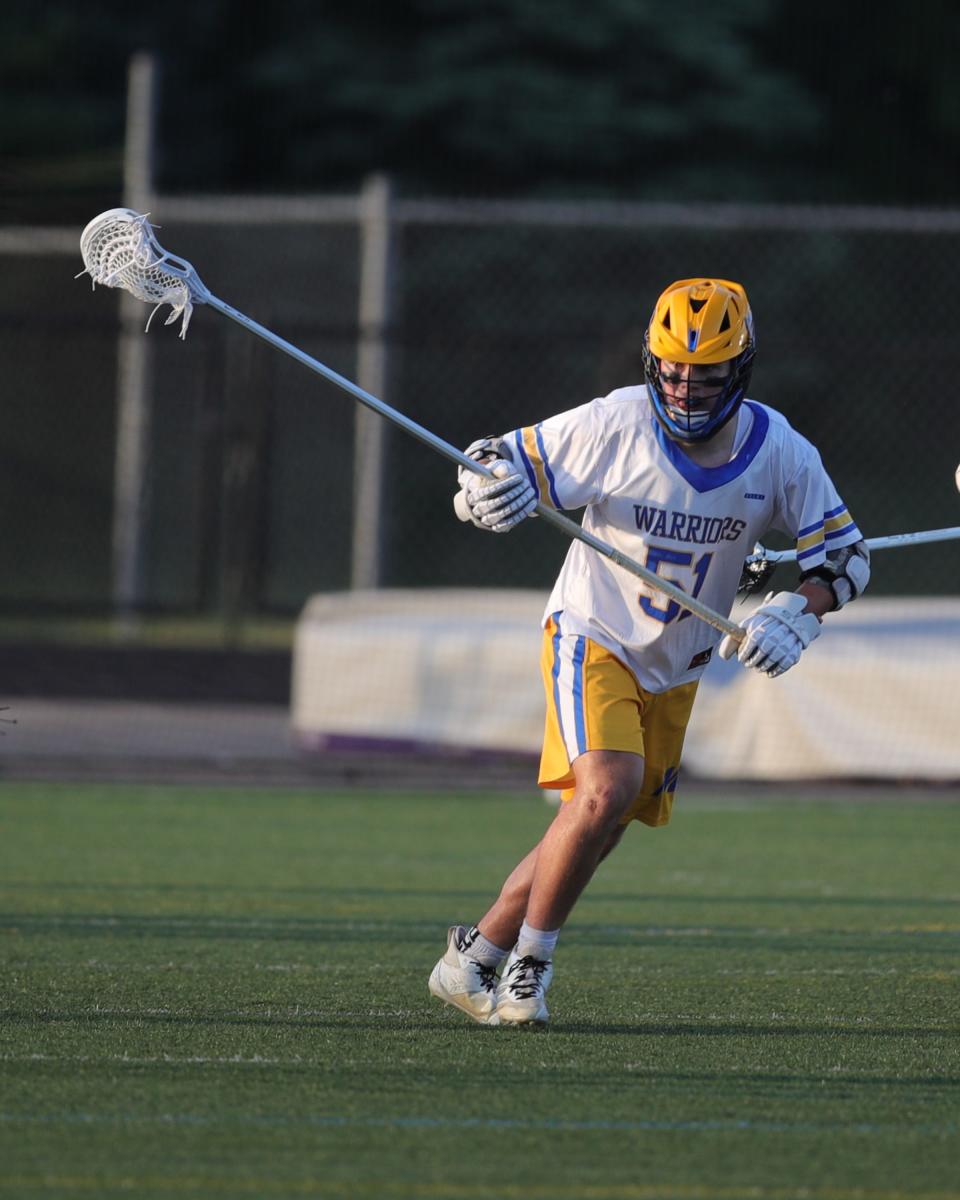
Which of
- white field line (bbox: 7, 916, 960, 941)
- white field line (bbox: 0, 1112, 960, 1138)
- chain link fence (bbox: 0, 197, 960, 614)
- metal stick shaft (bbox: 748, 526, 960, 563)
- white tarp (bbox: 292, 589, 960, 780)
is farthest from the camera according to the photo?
chain link fence (bbox: 0, 197, 960, 614)

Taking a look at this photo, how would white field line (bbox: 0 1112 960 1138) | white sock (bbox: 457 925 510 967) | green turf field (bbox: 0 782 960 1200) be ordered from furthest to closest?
white sock (bbox: 457 925 510 967)
white field line (bbox: 0 1112 960 1138)
green turf field (bbox: 0 782 960 1200)

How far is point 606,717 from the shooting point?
17.5ft

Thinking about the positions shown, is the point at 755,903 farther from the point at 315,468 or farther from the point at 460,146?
the point at 460,146

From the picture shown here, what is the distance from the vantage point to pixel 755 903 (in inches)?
313

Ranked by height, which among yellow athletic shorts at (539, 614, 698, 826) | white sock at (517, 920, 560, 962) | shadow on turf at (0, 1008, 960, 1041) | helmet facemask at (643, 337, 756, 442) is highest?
helmet facemask at (643, 337, 756, 442)

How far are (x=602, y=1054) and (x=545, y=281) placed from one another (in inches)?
832

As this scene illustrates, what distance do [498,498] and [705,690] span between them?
6372 mm

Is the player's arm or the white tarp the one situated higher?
the player's arm

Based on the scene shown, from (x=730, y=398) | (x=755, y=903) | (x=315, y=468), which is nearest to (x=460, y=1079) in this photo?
(x=730, y=398)

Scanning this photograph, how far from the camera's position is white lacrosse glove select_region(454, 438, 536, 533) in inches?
208

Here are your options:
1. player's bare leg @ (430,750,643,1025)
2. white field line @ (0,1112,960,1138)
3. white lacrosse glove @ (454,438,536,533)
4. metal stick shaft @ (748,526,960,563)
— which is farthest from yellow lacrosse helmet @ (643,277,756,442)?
white field line @ (0,1112,960,1138)

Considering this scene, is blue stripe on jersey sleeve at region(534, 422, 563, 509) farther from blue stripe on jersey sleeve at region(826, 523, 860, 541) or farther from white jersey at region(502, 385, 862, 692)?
blue stripe on jersey sleeve at region(826, 523, 860, 541)

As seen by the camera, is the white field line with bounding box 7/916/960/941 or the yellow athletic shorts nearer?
the yellow athletic shorts

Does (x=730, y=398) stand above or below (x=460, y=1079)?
above
